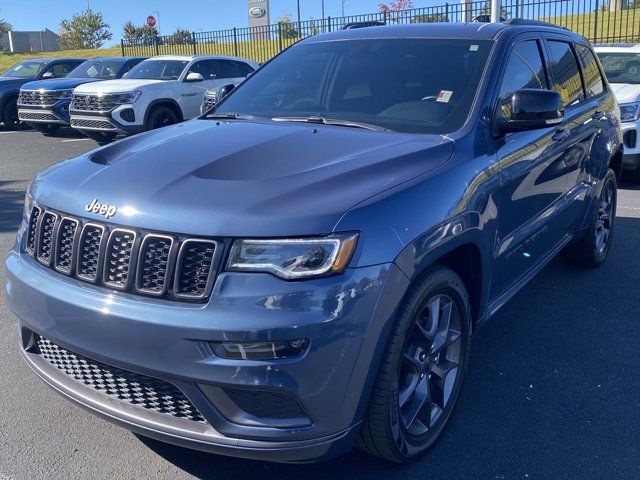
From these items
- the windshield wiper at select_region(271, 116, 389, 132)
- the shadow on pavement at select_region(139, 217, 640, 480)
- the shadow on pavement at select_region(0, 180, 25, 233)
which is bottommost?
the shadow on pavement at select_region(139, 217, 640, 480)

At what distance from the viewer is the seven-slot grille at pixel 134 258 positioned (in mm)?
2361

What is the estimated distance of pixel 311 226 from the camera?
2363 mm

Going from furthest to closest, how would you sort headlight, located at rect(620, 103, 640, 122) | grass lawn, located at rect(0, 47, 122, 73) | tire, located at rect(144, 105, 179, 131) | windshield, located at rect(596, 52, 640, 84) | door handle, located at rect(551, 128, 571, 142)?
grass lawn, located at rect(0, 47, 122, 73) → tire, located at rect(144, 105, 179, 131) → windshield, located at rect(596, 52, 640, 84) → headlight, located at rect(620, 103, 640, 122) → door handle, located at rect(551, 128, 571, 142)

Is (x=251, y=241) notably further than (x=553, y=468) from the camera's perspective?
No

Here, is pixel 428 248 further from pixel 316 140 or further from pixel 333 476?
pixel 333 476

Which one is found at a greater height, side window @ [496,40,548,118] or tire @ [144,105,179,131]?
side window @ [496,40,548,118]

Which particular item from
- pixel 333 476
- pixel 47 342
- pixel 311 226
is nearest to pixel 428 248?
pixel 311 226

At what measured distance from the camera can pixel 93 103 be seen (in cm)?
1248

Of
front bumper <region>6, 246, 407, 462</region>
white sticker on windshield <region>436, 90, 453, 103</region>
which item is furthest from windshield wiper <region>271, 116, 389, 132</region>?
front bumper <region>6, 246, 407, 462</region>

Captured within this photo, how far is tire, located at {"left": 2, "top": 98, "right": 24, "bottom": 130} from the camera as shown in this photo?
52.5 ft

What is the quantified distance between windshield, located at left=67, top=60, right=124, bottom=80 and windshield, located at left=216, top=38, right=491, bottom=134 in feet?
41.7

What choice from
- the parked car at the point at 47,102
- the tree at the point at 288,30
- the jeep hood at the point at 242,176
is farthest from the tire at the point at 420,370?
the tree at the point at 288,30

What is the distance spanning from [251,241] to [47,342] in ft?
3.63

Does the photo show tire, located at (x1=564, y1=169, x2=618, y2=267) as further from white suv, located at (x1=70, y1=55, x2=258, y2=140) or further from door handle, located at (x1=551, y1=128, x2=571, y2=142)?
white suv, located at (x1=70, y1=55, x2=258, y2=140)
